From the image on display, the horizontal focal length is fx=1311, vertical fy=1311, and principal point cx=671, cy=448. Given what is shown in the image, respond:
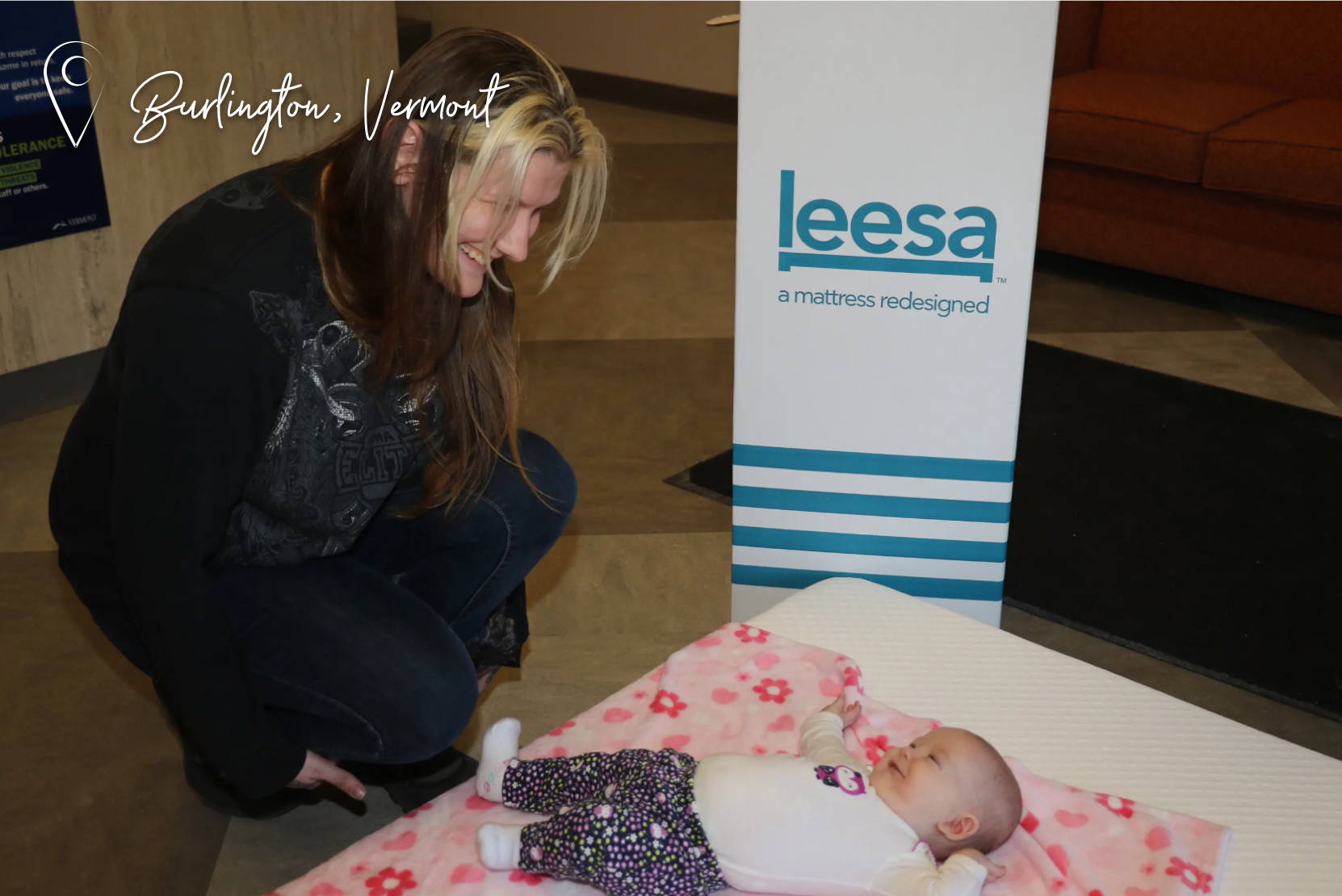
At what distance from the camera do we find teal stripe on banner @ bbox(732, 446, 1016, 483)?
6.40 feet

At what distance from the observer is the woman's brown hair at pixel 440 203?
1387 millimetres

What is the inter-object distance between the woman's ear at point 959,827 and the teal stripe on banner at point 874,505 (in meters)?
0.63

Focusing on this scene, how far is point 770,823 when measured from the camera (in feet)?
4.61

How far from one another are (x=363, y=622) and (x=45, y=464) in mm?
1594

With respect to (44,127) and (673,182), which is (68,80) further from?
(673,182)

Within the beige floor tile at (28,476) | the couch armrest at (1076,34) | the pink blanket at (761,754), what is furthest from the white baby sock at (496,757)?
the couch armrest at (1076,34)

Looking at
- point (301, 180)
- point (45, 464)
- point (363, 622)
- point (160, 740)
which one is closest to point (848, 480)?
point (363, 622)

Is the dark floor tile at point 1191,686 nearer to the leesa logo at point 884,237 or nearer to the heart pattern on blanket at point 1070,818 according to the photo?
Answer: the heart pattern on blanket at point 1070,818

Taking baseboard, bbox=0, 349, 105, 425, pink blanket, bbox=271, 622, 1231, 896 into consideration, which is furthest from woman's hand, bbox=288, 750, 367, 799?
baseboard, bbox=0, 349, 105, 425

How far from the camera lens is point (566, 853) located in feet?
4.57

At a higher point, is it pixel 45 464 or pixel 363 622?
pixel 363 622

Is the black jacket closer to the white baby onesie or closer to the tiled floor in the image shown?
the tiled floor

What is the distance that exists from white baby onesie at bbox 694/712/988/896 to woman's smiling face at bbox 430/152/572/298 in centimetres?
→ 63

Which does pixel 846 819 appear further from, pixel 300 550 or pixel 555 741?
pixel 300 550
